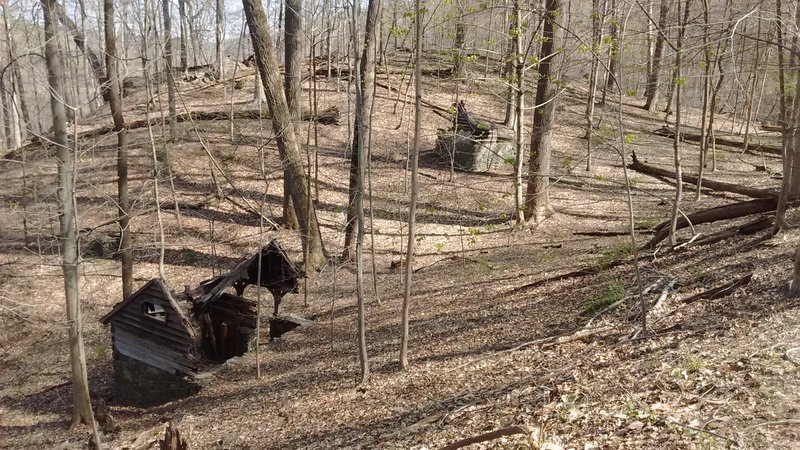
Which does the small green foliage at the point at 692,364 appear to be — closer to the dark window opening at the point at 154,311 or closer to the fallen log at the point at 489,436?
the fallen log at the point at 489,436

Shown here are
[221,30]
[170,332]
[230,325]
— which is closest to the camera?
[170,332]

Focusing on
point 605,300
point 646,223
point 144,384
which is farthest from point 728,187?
point 144,384

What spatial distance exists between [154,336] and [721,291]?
1107 cm

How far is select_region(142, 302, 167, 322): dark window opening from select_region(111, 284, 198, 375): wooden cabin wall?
2.0 inches

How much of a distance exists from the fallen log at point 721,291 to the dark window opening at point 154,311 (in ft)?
33.7

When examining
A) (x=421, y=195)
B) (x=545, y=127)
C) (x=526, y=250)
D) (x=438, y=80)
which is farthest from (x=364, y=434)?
(x=438, y=80)

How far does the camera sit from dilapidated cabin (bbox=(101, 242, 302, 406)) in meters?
12.6

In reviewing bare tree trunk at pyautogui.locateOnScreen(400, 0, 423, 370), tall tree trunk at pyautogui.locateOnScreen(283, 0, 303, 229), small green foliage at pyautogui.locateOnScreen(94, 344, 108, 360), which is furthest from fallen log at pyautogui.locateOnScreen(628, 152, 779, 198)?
small green foliage at pyautogui.locateOnScreen(94, 344, 108, 360)

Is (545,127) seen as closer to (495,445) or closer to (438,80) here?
(495,445)

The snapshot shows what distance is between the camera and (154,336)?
13.0 meters

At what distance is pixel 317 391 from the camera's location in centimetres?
1021

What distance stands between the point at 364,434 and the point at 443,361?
210cm

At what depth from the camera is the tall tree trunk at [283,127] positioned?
1582cm

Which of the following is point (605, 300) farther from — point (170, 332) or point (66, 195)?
point (66, 195)
